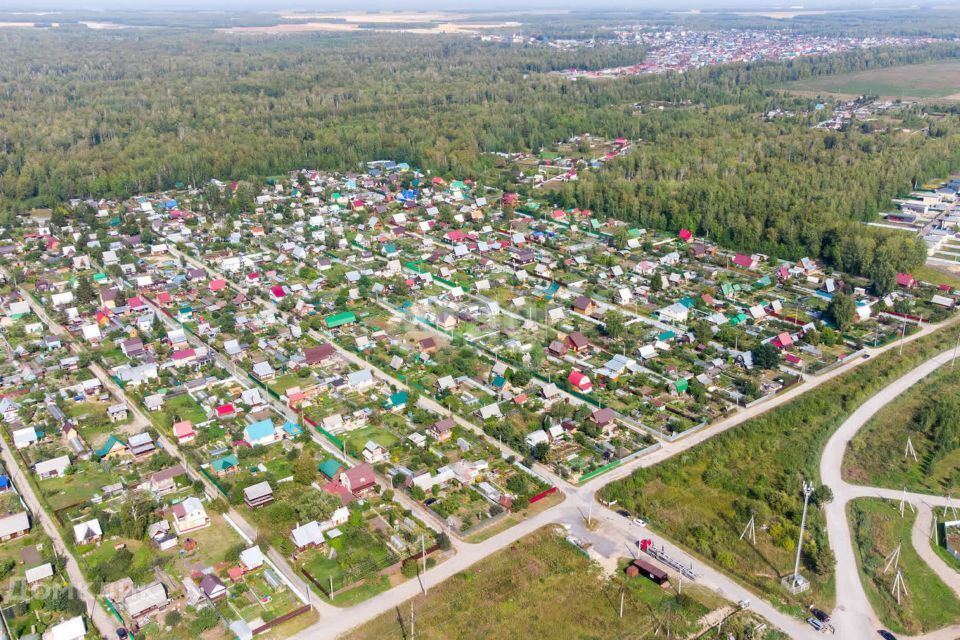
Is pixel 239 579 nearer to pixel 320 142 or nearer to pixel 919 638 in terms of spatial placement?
pixel 919 638

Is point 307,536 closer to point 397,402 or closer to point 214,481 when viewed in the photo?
point 214,481

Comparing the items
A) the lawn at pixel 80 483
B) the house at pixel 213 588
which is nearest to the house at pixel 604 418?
the house at pixel 213 588

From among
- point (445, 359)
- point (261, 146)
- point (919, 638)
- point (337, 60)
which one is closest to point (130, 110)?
point (261, 146)

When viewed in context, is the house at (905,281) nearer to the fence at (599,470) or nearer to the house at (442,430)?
the fence at (599,470)

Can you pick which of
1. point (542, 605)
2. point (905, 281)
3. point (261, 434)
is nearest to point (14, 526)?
point (261, 434)

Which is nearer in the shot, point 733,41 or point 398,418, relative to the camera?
point 398,418

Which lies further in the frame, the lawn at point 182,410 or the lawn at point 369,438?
the lawn at point 182,410

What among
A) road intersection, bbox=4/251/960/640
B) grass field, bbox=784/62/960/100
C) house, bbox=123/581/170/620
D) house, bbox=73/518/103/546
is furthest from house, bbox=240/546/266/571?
grass field, bbox=784/62/960/100
